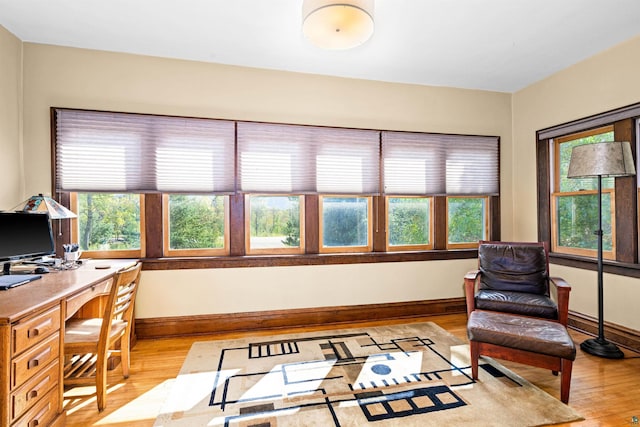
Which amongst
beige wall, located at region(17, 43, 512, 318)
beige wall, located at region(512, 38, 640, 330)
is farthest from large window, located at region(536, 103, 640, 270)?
beige wall, located at region(17, 43, 512, 318)

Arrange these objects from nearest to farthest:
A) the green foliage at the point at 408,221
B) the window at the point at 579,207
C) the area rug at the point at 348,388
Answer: the area rug at the point at 348,388, the window at the point at 579,207, the green foliage at the point at 408,221

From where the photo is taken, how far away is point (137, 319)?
10.8 ft

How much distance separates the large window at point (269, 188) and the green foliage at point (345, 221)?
0.01 meters

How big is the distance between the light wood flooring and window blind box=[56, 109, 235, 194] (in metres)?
1.64

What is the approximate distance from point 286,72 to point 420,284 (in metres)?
3.01

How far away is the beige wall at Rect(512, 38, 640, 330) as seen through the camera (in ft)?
9.90

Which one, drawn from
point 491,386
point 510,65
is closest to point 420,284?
point 491,386

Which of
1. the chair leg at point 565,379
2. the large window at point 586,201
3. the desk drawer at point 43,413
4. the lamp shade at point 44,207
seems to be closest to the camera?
the desk drawer at point 43,413

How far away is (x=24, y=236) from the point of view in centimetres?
229

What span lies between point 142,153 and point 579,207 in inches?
186

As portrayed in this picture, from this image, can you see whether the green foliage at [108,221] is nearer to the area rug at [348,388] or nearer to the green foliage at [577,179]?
the area rug at [348,388]

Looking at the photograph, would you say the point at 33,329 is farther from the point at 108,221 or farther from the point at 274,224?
the point at 274,224

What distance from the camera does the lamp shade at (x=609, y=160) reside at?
9.04 feet

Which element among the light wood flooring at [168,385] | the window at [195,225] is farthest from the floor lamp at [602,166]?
the window at [195,225]
